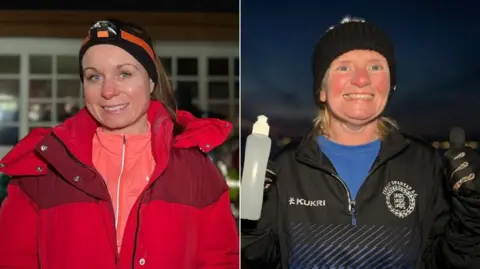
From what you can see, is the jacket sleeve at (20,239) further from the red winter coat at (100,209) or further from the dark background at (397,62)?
the dark background at (397,62)

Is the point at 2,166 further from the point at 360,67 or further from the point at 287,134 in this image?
the point at 360,67

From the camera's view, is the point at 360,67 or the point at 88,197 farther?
the point at 360,67

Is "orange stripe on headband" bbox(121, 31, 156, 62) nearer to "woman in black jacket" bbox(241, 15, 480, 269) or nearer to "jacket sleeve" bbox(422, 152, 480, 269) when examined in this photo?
"woman in black jacket" bbox(241, 15, 480, 269)

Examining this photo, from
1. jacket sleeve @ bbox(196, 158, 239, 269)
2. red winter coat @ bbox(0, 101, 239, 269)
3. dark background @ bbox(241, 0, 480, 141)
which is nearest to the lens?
red winter coat @ bbox(0, 101, 239, 269)

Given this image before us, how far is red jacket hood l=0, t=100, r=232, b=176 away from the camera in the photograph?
5.81 ft

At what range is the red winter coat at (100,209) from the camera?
171 cm

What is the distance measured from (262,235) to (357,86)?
62 centimetres

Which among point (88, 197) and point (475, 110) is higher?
point (475, 110)

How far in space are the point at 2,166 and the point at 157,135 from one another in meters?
0.52

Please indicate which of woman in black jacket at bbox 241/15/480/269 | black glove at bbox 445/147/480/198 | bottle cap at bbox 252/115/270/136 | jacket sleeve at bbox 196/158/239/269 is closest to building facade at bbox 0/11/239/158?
bottle cap at bbox 252/115/270/136

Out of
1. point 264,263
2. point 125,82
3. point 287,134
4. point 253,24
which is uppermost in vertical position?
point 253,24

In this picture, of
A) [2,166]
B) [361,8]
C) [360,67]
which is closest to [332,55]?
[360,67]

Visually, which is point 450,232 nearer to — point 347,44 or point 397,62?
point 397,62

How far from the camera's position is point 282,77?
6.32 ft
